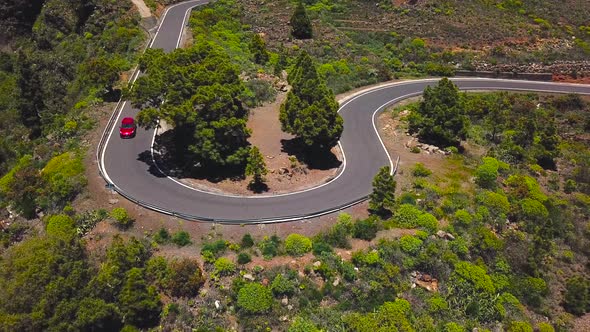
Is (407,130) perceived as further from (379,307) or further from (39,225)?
(39,225)

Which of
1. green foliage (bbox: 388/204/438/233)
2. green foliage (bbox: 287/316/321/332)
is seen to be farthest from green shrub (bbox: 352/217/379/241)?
green foliage (bbox: 287/316/321/332)

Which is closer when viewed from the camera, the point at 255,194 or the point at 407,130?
the point at 255,194

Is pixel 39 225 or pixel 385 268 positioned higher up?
pixel 385 268

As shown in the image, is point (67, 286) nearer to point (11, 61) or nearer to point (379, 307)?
point (379, 307)

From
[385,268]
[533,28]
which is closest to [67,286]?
[385,268]

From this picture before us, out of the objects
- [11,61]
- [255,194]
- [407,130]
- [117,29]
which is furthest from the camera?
[11,61]

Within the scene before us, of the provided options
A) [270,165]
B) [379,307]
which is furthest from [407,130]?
[379,307]

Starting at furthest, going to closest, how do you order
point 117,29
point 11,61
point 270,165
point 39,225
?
point 11,61
point 117,29
point 270,165
point 39,225

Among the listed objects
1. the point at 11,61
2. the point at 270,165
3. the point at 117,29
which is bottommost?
the point at 11,61
